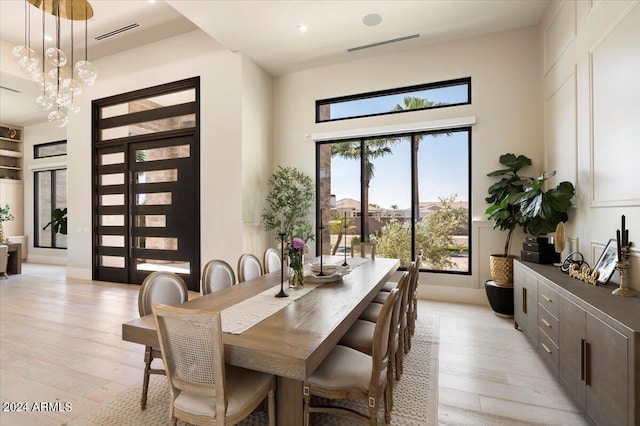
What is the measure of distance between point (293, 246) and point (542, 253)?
275cm

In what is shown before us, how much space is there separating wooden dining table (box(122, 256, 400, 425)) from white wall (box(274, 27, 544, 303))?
9.58ft

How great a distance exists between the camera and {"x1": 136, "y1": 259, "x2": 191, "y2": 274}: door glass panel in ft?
18.3

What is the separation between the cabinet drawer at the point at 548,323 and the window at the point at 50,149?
1125 centimetres

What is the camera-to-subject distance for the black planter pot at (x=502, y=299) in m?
3.93

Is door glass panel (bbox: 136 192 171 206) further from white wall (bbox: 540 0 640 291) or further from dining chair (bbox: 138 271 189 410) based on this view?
white wall (bbox: 540 0 640 291)

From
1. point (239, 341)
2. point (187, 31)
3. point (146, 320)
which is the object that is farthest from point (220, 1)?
point (239, 341)

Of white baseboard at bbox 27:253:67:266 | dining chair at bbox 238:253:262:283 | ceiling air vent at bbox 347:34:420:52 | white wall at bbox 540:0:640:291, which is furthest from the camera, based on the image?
white baseboard at bbox 27:253:67:266

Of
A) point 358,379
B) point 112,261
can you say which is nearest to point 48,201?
point 112,261

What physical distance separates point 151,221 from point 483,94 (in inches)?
239

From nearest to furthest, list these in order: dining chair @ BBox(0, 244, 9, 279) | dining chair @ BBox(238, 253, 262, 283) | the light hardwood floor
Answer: the light hardwood floor
dining chair @ BBox(238, 253, 262, 283)
dining chair @ BBox(0, 244, 9, 279)

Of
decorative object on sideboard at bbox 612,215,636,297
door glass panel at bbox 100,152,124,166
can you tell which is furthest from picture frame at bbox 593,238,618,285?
door glass panel at bbox 100,152,124,166

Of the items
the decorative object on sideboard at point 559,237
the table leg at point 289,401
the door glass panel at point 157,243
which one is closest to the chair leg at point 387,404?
the table leg at point 289,401

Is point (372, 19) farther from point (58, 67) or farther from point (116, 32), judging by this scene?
point (116, 32)

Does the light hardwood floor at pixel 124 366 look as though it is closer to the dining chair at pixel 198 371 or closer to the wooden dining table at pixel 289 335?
the wooden dining table at pixel 289 335
